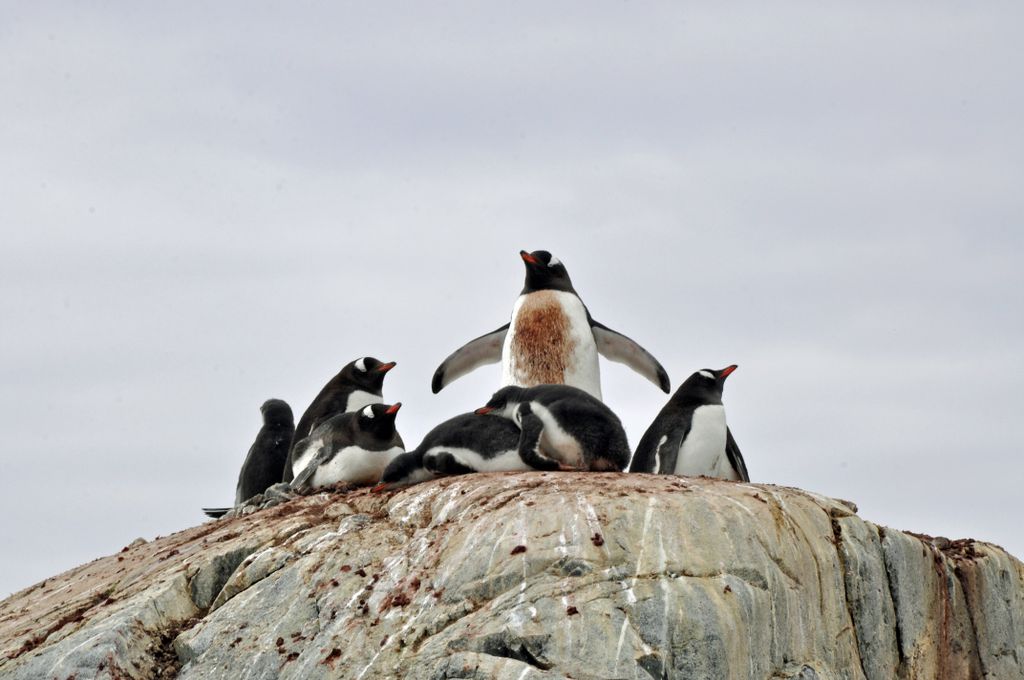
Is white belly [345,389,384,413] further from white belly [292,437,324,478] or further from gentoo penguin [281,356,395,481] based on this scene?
white belly [292,437,324,478]

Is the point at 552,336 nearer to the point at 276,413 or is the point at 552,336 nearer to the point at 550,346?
the point at 550,346

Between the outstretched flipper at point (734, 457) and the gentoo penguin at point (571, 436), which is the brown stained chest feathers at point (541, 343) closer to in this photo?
the outstretched flipper at point (734, 457)

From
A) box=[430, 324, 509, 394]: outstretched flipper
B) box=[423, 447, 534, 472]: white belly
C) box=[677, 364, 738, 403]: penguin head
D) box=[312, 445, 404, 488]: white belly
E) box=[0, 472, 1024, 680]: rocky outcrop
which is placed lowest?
box=[0, 472, 1024, 680]: rocky outcrop

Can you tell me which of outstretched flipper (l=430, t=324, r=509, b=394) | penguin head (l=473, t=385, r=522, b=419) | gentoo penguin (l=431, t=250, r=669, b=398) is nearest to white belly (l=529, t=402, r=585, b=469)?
penguin head (l=473, t=385, r=522, b=419)

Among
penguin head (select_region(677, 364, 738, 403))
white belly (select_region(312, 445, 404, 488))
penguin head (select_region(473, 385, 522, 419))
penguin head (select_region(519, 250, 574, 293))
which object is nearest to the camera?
penguin head (select_region(473, 385, 522, 419))

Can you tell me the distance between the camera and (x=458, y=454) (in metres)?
9.75

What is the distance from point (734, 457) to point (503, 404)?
268 centimetres

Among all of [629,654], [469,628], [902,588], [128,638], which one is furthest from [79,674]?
[902,588]

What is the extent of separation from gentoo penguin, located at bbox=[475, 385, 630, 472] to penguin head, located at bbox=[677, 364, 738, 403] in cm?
186

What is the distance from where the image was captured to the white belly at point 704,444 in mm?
11188

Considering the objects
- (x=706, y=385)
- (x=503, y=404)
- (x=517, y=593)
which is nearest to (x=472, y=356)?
(x=706, y=385)

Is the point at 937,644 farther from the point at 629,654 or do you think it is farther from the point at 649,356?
the point at 649,356

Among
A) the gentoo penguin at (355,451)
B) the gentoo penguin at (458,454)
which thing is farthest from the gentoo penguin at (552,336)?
the gentoo penguin at (458,454)

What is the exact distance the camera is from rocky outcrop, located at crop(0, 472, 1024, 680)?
23.6ft
